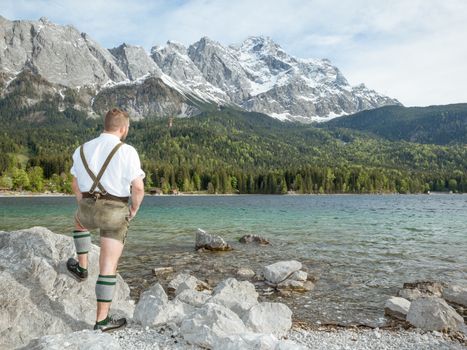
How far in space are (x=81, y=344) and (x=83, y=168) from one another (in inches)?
Answer: 139

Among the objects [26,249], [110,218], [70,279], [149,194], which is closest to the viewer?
[110,218]

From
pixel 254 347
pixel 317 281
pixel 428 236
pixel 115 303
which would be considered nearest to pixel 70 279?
pixel 115 303

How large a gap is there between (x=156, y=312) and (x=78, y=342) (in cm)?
211

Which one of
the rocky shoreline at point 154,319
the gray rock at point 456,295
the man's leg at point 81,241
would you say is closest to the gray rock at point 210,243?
the rocky shoreline at point 154,319

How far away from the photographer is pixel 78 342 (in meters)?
7.56

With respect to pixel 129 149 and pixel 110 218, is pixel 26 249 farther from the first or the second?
pixel 129 149

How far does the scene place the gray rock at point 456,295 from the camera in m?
14.4

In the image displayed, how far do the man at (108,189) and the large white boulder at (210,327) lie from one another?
180 centimetres

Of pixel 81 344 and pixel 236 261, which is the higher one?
pixel 81 344

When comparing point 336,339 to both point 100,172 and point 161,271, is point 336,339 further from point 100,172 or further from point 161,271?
point 161,271

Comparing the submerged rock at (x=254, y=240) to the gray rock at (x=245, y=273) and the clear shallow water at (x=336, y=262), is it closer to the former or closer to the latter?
the clear shallow water at (x=336, y=262)

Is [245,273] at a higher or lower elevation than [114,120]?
lower

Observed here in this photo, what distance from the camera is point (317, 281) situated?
18.2 metres

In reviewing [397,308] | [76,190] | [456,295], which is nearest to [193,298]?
[76,190]
